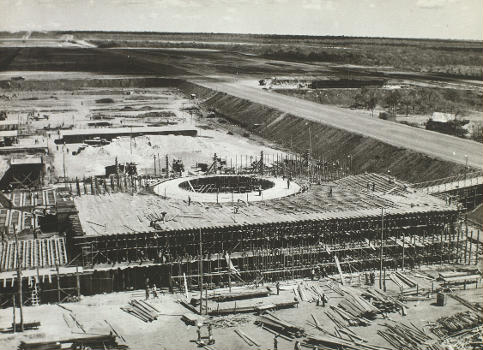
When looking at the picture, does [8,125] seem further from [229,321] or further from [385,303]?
[385,303]

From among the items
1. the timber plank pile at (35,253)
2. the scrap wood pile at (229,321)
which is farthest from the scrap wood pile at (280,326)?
the timber plank pile at (35,253)

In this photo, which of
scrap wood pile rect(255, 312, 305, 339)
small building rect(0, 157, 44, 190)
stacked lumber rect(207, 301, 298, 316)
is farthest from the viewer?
small building rect(0, 157, 44, 190)

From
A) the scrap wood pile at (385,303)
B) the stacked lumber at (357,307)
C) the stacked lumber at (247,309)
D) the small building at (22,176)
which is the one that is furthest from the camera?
the small building at (22,176)

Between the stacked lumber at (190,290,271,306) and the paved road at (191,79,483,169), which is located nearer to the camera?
the stacked lumber at (190,290,271,306)

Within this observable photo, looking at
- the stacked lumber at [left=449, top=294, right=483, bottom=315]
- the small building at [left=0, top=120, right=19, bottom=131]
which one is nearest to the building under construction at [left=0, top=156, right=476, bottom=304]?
the stacked lumber at [left=449, top=294, right=483, bottom=315]

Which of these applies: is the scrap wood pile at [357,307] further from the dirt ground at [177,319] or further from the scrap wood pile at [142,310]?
the scrap wood pile at [142,310]

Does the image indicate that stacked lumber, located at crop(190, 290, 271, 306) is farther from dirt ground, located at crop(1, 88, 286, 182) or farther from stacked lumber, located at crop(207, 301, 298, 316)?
dirt ground, located at crop(1, 88, 286, 182)
